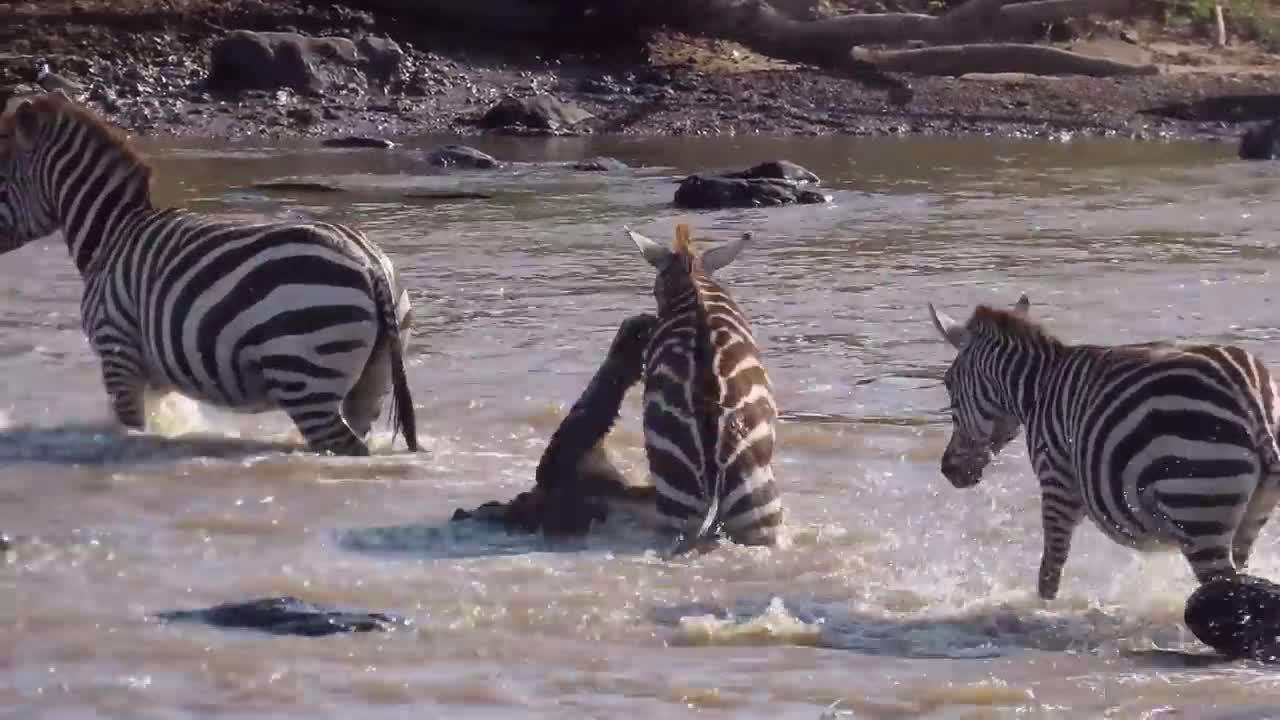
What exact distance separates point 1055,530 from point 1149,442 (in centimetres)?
67

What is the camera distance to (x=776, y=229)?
1802 cm

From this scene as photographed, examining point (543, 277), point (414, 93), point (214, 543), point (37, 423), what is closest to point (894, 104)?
point (414, 93)

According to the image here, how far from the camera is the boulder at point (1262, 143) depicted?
75.0ft

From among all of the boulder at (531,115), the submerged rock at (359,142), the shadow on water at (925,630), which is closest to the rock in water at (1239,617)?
the shadow on water at (925,630)

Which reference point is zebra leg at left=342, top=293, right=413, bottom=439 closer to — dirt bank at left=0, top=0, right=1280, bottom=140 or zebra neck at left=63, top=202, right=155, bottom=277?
zebra neck at left=63, top=202, right=155, bottom=277

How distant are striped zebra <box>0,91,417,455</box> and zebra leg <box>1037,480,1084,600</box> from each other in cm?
301

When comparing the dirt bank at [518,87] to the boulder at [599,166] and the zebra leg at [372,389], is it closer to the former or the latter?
the boulder at [599,166]

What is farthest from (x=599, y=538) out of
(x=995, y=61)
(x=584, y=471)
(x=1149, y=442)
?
(x=995, y=61)

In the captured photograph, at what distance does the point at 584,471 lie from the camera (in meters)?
8.78

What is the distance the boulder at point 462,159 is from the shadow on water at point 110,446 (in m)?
11.8

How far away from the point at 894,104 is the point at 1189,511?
743 inches

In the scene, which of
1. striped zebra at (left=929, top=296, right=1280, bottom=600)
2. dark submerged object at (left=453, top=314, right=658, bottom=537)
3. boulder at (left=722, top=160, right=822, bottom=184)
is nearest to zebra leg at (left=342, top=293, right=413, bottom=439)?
dark submerged object at (left=453, top=314, right=658, bottom=537)

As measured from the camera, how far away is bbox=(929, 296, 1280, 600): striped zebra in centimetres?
678

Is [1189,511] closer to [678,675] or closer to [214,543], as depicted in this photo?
[678,675]
